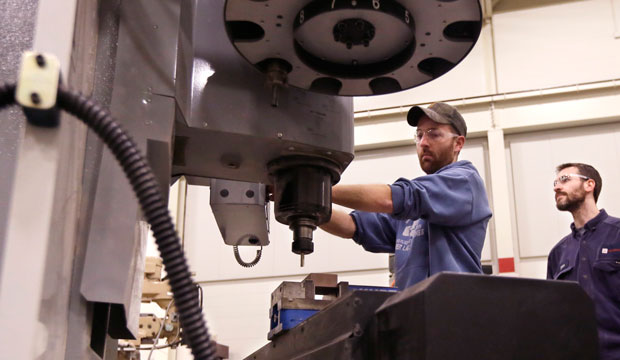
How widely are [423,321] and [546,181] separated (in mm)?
3726

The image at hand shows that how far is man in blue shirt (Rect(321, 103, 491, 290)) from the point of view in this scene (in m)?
1.72

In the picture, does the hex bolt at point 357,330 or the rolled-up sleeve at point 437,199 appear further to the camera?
the rolled-up sleeve at point 437,199

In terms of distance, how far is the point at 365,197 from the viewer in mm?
1690

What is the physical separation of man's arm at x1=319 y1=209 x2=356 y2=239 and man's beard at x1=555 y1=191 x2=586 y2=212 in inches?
65.9

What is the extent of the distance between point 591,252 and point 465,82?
1.85m

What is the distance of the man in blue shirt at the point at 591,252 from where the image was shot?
9.18 ft

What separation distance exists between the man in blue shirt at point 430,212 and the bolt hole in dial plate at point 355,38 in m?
0.53

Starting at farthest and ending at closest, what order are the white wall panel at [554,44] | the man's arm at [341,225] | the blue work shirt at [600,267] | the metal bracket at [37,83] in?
the white wall panel at [554,44] < the blue work shirt at [600,267] < the man's arm at [341,225] < the metal bracket at [37,83]

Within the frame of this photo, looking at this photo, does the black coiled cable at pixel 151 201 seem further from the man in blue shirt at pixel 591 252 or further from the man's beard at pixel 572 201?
the man's beard at pixel 572 201

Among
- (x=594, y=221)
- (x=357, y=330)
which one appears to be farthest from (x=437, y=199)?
(x=594, y=221)

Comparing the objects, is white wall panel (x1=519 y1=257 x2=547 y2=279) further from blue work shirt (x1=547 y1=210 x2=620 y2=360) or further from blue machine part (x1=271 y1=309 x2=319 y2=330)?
blue machine part (x1=271 y1=309 x2=319 y2=330)

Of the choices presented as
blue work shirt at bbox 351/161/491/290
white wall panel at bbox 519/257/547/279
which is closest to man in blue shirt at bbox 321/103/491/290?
blue work shirt at bbox 351/161/491/290

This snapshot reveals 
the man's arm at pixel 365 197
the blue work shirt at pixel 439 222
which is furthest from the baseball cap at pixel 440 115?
the man's arm at pixel 365 197

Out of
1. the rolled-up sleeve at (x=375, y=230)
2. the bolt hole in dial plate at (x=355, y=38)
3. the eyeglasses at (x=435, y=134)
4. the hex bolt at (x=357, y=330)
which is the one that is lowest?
the hex bolt at (x=357, y=330)
